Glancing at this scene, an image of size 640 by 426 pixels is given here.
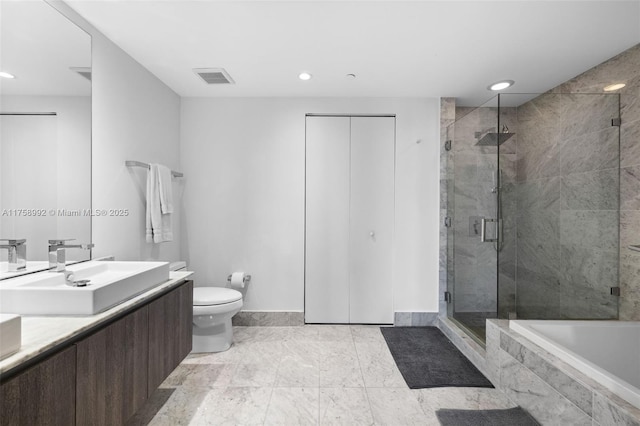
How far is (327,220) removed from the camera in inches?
123

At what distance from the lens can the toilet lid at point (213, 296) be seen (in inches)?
95.0

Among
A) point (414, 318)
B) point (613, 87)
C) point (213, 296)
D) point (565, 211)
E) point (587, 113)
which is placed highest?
point (613, 87)

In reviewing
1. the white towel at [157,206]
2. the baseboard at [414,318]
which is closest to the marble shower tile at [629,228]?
the baseboard at [414,318]

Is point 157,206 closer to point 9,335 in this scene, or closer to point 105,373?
point 105,373

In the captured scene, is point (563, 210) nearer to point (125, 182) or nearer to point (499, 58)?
point (499, 58)

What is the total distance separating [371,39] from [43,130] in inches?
73.8

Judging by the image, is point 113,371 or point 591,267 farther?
point 591,267

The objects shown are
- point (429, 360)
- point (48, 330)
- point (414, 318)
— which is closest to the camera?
point (48, 330)

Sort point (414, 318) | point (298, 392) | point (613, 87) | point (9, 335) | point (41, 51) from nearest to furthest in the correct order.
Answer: point (9, 335) < point (41, 51) < point (298, 392) < point (613, 87) < point (414, 318)

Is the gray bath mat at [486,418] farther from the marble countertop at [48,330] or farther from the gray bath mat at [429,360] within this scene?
the marble countertop at [48,330]

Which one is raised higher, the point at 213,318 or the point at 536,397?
the point at 213,318

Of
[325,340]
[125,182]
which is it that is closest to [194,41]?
[125,182]

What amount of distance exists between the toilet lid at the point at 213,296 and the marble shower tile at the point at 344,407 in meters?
0.98

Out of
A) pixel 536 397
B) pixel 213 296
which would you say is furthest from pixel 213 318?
pixel 536 397
